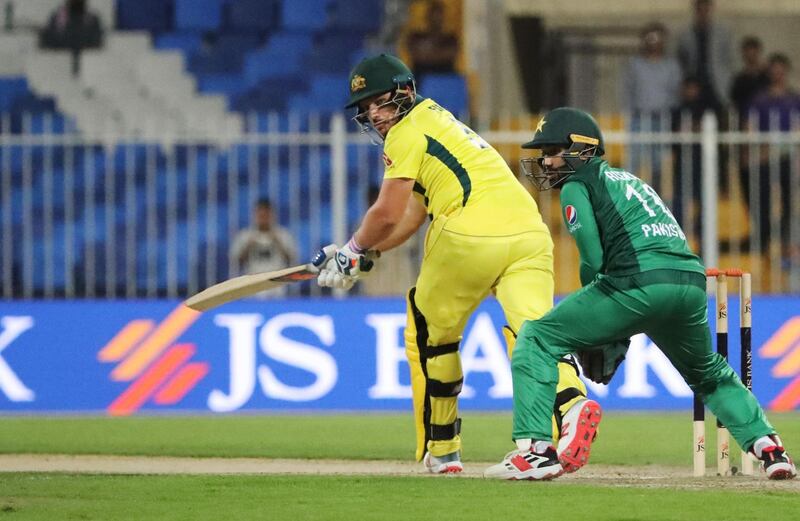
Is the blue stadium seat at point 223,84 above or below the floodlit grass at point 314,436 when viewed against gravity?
above

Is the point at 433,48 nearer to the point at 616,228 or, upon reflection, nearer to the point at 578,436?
the point at 616,228

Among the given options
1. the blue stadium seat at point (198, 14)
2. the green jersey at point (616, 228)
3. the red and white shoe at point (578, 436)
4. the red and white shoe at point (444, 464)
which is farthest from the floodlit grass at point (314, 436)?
the blue stadium seat at point (198, 14)

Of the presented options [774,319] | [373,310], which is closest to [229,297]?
[373,310]

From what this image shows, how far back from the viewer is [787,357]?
1457cm

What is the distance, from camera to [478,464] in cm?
1020

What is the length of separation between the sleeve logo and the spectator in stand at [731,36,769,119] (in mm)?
10337

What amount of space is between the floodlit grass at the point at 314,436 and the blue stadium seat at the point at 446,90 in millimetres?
5313

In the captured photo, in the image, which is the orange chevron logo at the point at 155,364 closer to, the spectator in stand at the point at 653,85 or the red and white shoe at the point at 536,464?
the spectator in stand at the point at 653,85

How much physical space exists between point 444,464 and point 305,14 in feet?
40.5

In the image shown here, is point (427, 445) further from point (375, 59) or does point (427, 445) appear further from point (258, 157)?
point (258, 157)

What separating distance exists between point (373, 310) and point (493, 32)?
6620 mm

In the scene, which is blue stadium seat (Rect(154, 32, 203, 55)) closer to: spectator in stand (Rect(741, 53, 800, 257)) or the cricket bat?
spectator in stand (Rect(741, 53, 800, 257))

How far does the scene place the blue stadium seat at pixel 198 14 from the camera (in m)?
20.9

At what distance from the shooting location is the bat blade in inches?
379
